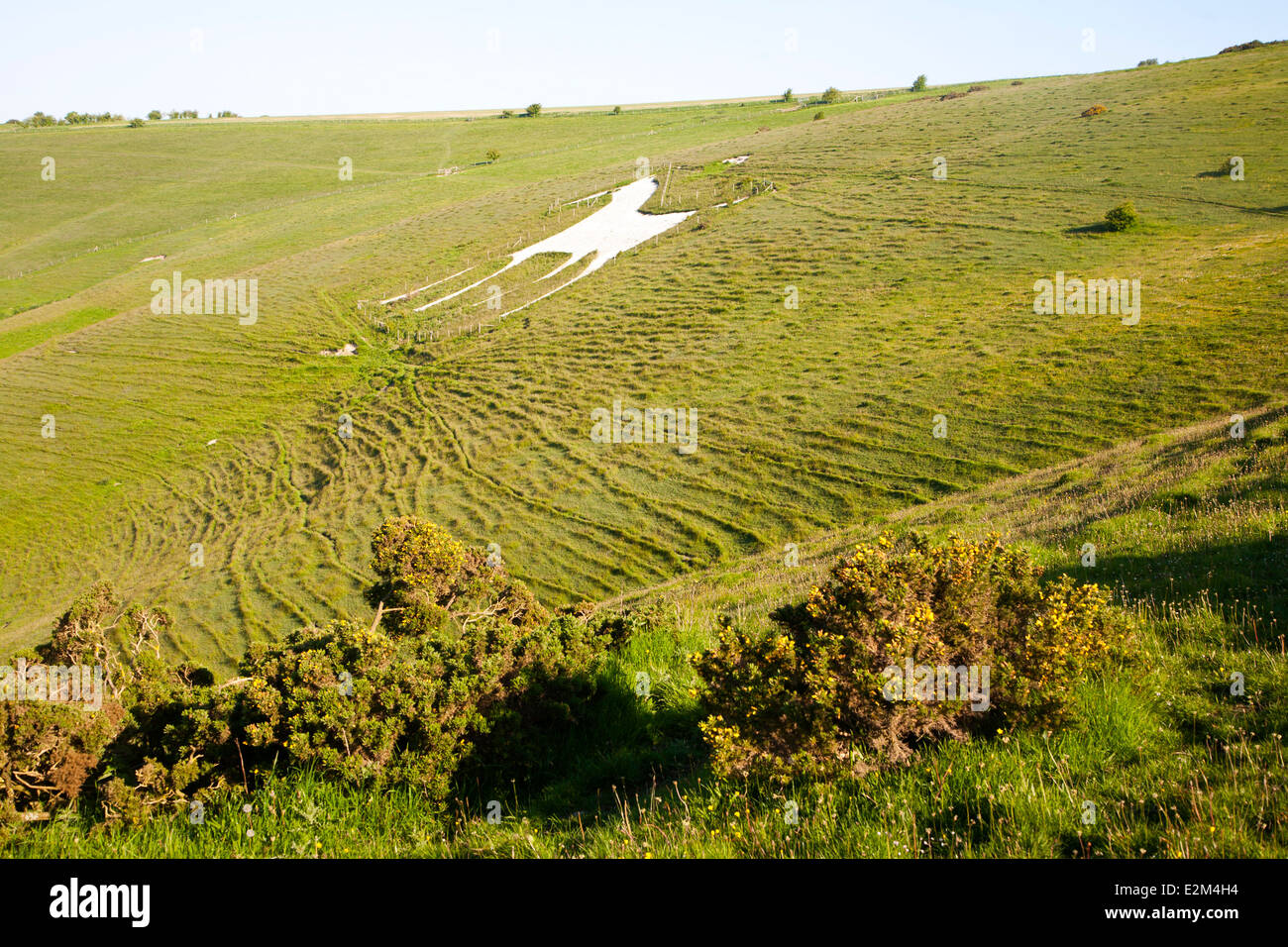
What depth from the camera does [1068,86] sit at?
8306cm

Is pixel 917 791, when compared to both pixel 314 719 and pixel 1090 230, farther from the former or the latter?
pixel 1090 230

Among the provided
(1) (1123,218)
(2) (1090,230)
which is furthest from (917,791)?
(1) (1123,218)

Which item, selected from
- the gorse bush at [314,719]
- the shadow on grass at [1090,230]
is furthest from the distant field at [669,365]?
the gorse bush at [314,719]

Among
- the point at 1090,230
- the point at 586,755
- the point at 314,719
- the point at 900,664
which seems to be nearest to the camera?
the point at 900,664

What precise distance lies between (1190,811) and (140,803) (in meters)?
6.88

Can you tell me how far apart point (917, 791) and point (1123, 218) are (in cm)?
4584

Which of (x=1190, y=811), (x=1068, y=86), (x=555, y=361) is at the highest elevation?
(x=1068, y=86)

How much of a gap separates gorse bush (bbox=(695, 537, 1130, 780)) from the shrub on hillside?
4297cm

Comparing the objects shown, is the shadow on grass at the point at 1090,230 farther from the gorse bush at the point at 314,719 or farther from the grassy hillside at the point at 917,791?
the gorse bush at the point at 314,719

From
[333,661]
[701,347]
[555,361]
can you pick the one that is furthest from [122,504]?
[333,661]

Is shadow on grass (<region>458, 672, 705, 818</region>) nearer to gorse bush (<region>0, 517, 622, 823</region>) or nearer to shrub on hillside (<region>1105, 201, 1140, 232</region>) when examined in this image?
gorse bush (<region>0, 517, 622, 823</region>)

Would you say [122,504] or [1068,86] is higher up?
[1068,86]

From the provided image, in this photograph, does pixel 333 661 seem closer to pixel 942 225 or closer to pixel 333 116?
pixel 942 225

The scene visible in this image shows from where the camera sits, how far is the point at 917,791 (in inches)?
180
